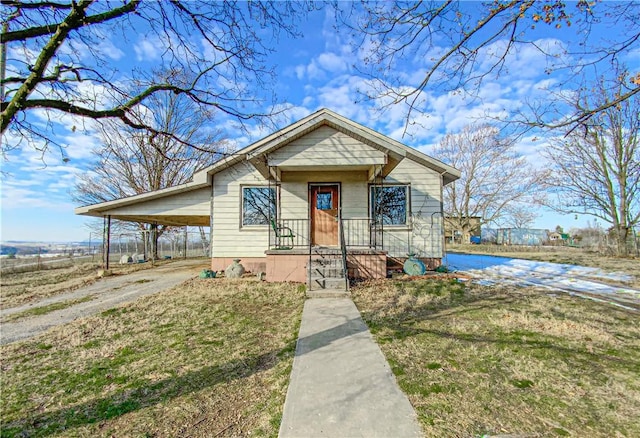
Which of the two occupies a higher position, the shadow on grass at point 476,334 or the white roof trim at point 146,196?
the white roof trim at point 146,196

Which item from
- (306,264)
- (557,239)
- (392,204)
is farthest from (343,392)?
(557,239)

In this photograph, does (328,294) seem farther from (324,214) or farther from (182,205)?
(182,205)

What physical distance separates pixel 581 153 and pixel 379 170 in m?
15.7

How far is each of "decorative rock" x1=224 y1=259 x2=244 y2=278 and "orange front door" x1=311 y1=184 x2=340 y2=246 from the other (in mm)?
2604

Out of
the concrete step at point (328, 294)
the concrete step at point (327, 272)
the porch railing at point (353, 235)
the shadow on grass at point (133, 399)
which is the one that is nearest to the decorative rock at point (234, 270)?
the porch railing at point (353, 235)

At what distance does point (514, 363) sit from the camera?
10.4 ft

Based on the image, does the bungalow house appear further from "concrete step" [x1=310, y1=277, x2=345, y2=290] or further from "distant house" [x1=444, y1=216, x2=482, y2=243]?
"distant house" [x1=444, y1=216, x2=482, y2=243]

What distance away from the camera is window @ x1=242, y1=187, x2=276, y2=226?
395 inches

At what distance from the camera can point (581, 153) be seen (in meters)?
16.6

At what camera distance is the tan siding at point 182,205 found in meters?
10.3

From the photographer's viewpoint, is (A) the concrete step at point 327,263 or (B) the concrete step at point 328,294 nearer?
(B) the concrete step at point 328,294

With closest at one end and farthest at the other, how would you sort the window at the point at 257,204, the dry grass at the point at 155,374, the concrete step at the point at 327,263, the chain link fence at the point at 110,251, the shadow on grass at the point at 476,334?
the dry grass at the point at 155,374 < the shadow on grass at the point at 476,334 < the concrete step at the point at 327,263 < the window at the point at 257,204 < the chain link fence at the point at 110,251

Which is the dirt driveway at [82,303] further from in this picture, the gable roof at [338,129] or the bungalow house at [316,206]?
the gable roof at [338,129]

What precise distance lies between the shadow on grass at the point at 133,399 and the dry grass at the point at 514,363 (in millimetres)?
1718
